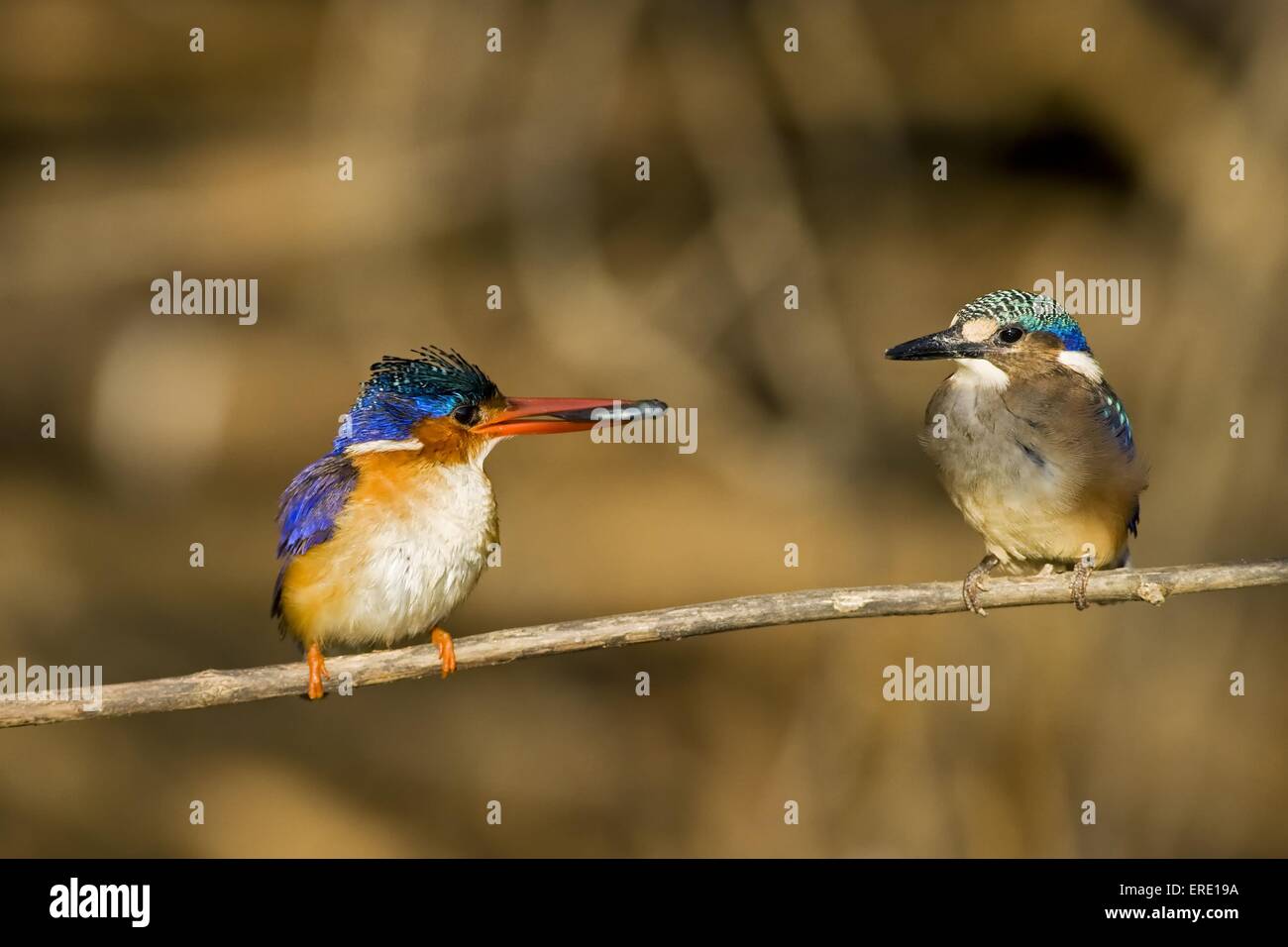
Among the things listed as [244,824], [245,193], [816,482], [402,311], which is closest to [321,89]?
[245,193]

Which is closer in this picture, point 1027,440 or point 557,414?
point 557,414

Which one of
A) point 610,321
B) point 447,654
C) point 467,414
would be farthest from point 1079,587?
point 610,321

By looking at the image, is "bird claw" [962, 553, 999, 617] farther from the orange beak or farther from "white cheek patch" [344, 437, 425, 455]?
"white cheek patch" [344, 437, 425, 455]

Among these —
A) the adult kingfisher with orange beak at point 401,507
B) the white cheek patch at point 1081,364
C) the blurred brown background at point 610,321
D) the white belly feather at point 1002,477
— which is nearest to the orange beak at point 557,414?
the adult kingfisher with orange beak at point 401,507

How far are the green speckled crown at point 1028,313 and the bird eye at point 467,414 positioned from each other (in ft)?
3.92

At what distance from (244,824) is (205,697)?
4.19 metres

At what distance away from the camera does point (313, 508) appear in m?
3.58

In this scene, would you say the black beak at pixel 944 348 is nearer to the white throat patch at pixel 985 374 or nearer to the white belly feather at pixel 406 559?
the white throat patch at pixel 985 374

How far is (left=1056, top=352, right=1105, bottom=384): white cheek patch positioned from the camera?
3.74m

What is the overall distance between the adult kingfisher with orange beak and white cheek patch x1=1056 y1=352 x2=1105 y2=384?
119cm

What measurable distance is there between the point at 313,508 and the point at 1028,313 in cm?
183

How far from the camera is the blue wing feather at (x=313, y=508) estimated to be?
11.5ft

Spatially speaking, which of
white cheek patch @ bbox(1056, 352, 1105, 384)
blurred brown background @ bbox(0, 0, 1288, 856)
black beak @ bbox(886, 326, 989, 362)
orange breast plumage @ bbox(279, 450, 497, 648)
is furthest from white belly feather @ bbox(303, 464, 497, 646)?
blurred brown background @ bbox(0, 0, 1288, 856)

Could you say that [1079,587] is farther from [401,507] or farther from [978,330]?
[401,507]
